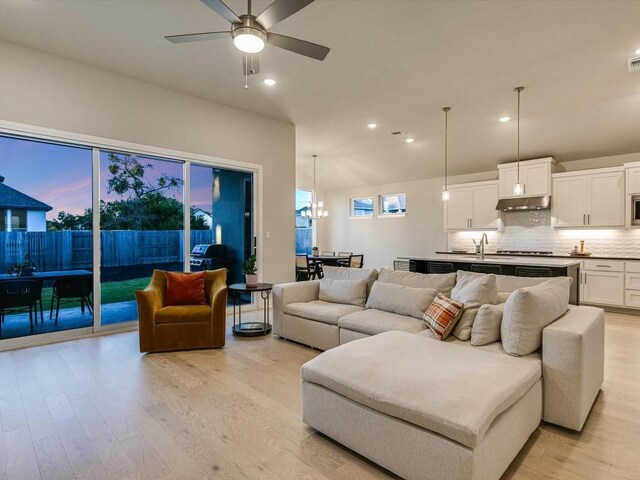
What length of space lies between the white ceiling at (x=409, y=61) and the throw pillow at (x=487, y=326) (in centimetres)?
256

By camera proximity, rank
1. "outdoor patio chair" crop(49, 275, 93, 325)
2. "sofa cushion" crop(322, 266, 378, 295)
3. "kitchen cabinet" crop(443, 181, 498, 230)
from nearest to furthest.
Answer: "sofa cushion" crop(322, 266, 378, 295) < "outdoor patio chair" crop(49, 275, 93, 325) < "kitchen cabinet" crop(443, 181, 498, 230)

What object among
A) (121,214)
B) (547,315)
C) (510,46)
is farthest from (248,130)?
(547,315)

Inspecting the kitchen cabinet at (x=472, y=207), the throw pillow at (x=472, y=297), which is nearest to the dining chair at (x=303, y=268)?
the kitchen cabinet at (x=472, y=207)

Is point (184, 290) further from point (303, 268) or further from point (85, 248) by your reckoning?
point (303, 268)

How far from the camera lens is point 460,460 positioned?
5.10 ft

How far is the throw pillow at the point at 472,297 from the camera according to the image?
276cm

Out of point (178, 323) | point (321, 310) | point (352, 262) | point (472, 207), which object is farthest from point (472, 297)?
point (352, 262)

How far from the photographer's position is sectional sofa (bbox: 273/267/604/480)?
1644 millimetres

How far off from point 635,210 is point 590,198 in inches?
24.3

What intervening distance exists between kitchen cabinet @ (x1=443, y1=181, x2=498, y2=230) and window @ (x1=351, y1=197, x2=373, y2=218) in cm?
241

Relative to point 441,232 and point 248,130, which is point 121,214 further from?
point 441,232

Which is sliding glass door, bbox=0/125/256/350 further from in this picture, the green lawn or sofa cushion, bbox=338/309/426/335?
sofa cushion, bbox=338/309/426/335

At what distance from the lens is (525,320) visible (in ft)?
7.53

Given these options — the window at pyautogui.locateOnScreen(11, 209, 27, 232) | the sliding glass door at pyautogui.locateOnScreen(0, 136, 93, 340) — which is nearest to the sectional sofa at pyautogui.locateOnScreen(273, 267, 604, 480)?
the sliding glass door at pyautogui.locateOnScreen(0, 136, 93, 340)
